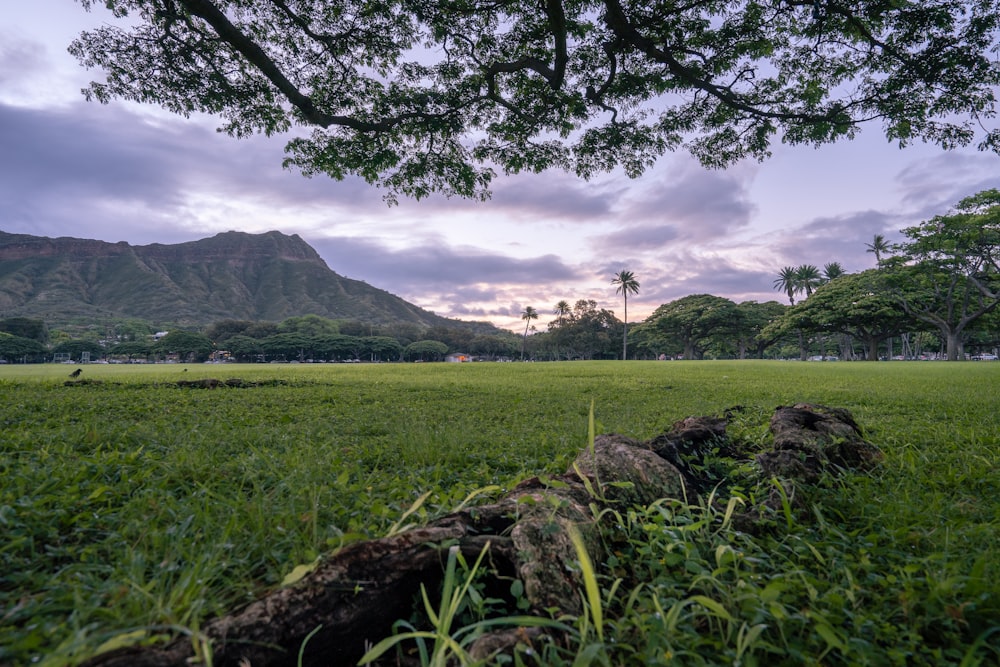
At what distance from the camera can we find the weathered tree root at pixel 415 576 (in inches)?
51.1

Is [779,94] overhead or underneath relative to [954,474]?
overhead

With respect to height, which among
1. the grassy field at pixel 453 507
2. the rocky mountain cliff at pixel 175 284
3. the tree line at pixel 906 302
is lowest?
the grassy field at pixel 453 507

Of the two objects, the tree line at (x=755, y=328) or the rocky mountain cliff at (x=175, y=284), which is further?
the rocky mountain cliff at (x=175, y=284)

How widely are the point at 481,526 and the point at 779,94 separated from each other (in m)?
10.3

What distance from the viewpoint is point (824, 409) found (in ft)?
14.3

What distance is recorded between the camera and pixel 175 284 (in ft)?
515

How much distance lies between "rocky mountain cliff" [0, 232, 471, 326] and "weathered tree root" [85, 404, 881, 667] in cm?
15389

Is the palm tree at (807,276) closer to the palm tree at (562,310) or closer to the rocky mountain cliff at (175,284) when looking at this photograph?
the palm tree at (562,310)

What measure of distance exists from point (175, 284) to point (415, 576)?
199 meters

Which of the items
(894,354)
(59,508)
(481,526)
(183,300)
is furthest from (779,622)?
(183,300)

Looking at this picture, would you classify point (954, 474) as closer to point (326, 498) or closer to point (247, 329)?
point (326, 498)

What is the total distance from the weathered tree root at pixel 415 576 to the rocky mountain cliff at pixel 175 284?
153888 millimetres

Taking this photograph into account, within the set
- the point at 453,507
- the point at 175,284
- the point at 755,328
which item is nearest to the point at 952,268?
the point at 755,328

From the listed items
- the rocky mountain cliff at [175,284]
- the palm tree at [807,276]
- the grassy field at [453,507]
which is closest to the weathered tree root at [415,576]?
the grassy field at [453,507]
